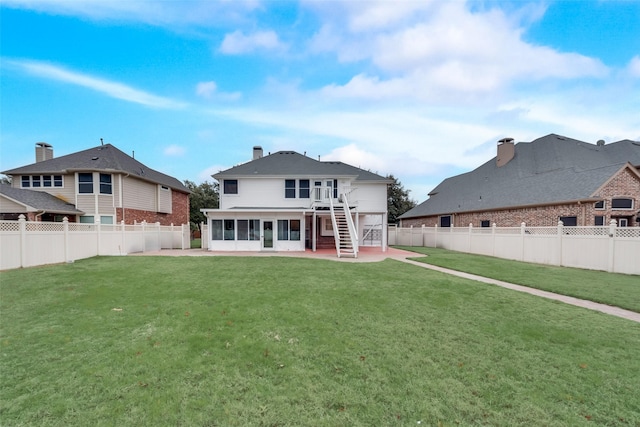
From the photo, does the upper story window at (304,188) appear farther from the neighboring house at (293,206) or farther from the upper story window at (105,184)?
the upper story window at (105,184)

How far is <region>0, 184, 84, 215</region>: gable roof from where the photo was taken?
58.9ft

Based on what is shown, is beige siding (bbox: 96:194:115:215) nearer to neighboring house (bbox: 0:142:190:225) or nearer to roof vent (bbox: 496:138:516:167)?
neighboring house (bbox: 0:142:190:225)

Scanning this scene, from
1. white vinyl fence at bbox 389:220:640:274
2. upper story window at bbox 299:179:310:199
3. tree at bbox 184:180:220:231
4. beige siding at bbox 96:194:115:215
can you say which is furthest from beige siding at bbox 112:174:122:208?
white vinyl fence at bbox 389:220:640:274

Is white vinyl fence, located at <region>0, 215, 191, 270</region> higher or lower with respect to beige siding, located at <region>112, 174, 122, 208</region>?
lower

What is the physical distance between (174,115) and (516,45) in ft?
64.7

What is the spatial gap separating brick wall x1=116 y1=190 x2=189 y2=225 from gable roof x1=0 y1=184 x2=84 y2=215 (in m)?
2.85

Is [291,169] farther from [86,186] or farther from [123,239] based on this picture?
[86,186]

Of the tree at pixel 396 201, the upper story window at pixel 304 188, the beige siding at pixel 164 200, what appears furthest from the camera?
the tree at pixel 396 201

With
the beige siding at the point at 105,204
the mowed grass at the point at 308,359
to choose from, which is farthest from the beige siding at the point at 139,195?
the mowed grass at the point at 308,359

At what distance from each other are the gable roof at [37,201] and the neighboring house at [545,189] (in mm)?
29768

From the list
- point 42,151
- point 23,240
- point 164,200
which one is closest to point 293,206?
point 164,200

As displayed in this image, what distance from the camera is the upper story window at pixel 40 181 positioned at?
20938 mm

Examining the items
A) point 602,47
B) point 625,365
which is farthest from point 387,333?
point 602,47

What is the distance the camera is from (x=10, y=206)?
708 inches
